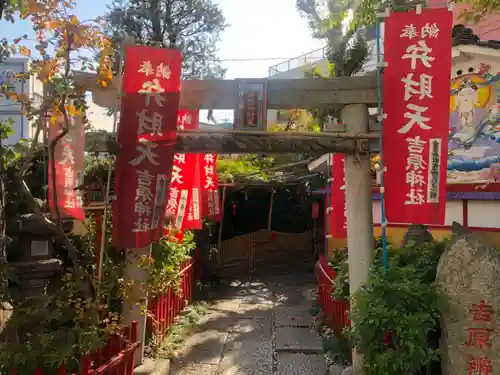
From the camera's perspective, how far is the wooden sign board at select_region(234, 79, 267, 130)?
206 inches

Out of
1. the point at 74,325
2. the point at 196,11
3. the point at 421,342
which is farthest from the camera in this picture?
the point at 196,11

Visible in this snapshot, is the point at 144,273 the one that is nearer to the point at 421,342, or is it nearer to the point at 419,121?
the point at 421,342

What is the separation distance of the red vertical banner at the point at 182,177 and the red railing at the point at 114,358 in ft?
7.33

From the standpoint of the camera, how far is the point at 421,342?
4293mm

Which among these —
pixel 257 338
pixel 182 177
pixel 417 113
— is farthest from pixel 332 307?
pixel 417 113

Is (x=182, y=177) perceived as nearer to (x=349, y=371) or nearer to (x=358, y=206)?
(x=358, y=206)

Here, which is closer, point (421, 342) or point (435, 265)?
point (421, 342)

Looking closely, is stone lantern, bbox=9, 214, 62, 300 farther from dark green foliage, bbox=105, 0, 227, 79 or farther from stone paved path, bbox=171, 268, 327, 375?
dark green foliage, bbox=105, 0, 227, 79

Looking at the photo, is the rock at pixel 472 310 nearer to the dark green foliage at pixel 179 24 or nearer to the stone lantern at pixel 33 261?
the stone lantern at pixel 33 261

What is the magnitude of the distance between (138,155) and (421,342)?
11.0 ft

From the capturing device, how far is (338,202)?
7.32 meters

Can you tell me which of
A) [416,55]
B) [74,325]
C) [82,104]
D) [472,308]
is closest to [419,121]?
[416,55]

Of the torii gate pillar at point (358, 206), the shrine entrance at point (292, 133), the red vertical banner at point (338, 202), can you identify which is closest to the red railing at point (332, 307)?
the red vertical banner at point (338, 202)

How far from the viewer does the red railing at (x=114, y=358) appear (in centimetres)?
404
